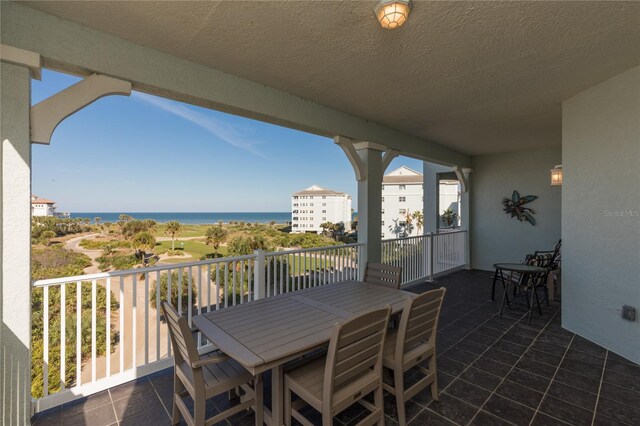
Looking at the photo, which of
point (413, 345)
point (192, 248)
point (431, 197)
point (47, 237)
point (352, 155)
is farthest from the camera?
point (192, 248)

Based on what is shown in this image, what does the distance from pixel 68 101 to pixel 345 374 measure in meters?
2.78

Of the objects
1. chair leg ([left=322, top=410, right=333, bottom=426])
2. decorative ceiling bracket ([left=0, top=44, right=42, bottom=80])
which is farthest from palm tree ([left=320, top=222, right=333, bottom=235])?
chair leg ([left=322, top=410, right=333, bottom=426])

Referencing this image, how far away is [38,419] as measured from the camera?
6.75ft

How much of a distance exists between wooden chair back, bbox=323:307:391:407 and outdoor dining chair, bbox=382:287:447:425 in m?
0.22

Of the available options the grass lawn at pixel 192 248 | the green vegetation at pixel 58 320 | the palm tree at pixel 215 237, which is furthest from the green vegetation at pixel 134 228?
the green vegetation at pixel 58 320

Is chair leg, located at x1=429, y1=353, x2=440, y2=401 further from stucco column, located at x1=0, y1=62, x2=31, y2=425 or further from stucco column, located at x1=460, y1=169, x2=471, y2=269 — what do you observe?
stucco column, located at x1=460, y1=169, x2=471, y2=269

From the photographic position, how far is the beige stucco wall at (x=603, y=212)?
9.56ft

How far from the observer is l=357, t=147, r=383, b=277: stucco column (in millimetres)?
4512

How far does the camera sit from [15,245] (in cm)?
192

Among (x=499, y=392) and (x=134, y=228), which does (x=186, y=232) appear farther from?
(x=499, y=392)

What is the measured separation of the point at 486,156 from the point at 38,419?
862cm

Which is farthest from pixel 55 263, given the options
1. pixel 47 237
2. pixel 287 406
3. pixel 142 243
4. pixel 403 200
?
pixel 403 200

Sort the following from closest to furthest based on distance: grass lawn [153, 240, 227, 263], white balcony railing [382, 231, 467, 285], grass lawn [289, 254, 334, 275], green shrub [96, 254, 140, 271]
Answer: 1. grass lawn [289, 254, 334, 275]
2. white balcony railing [382, 231, 467, 285]
3. green shrub [96, 254, 140, 271]
4. grass lawn [153, 240, 227, 263]

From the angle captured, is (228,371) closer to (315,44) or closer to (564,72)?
(315,44)
